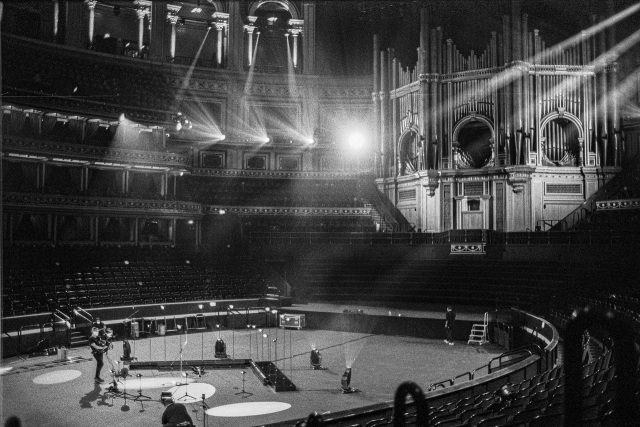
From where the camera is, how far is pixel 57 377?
1800 centimetres

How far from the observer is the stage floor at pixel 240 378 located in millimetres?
13984

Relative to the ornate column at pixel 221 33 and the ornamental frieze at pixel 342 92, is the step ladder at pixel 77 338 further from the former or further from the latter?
the ornamental frieze at pixel 342 92

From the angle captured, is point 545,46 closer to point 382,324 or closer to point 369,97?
point 369,97

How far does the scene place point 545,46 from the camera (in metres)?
35.1

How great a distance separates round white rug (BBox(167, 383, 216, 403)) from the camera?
592 inches

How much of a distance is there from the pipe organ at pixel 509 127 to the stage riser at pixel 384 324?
11276mm

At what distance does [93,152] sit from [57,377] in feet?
57.2

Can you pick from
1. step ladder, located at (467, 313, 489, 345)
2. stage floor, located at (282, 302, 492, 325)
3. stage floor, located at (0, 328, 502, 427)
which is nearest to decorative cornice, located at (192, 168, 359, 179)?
stage floor, located at (282, 302, 492, 325)

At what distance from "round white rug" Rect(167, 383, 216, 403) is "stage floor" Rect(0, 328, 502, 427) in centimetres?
6

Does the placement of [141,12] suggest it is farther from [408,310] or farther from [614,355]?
[614,355]

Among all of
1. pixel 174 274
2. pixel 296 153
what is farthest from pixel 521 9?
pixel 174 274

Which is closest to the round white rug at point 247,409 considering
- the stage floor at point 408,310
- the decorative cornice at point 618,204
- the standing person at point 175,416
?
the standing person at point 175,416

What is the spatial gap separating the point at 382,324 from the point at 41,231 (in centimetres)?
1959

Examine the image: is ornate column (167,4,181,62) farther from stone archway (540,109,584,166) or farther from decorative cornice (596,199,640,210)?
decorative cornice (596,199,640,210)
